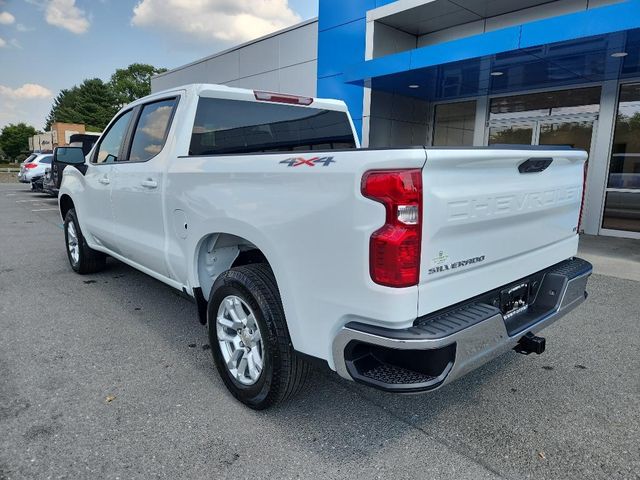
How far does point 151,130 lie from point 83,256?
8.30ft

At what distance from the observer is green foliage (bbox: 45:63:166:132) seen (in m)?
76.8

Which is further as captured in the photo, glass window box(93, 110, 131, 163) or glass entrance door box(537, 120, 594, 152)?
glass entrance door box(537, 120, 594, 152)

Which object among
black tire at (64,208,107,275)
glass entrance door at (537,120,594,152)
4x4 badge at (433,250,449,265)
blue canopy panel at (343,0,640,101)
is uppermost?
blue canopy panel at (343,0,640,101)

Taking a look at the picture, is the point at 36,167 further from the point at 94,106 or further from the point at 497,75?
the point at 94,106

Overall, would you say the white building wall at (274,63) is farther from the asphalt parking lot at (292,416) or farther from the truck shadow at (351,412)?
the truck shadow at (351,412)

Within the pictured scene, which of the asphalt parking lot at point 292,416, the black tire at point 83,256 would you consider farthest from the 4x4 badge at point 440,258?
the black tire at point 83,256

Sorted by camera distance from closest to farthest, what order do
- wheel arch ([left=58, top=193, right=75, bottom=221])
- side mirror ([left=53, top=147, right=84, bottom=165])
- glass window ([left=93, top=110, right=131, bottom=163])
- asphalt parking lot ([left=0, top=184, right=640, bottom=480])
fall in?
asphalt parking lot ([left=0, top=184, right=640, bottom=480])
glass window ([left=93, top=110, right=131, bottom=163])
side mirror ([left=53, top=147, right=84, bottom=165])
wheel arch ([left=58, top=193, right=75, bottom=221])

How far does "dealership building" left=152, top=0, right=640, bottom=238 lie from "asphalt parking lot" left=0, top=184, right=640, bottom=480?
5416 mm

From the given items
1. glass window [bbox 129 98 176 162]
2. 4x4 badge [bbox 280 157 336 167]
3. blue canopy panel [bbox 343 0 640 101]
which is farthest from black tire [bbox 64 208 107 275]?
blue canopy panel [bbox 343 0 640 101]

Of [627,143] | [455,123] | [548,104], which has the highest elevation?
[548,104]

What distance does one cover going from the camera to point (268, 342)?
2576 mm

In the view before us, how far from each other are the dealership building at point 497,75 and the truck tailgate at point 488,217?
533 cm

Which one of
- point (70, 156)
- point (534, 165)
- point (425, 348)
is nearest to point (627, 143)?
point (534, 165)

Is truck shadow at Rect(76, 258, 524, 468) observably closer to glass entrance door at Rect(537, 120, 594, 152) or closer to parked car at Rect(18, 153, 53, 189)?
glass entrance door at Rect(537, 120, 594, 152)
